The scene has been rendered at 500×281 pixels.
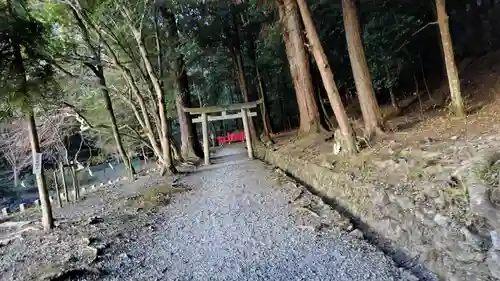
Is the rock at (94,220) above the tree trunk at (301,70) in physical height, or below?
below

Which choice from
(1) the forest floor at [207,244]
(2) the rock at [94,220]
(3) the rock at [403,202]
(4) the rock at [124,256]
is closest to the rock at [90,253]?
(1) the forest floor at [207,244]

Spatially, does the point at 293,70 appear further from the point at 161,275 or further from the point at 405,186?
the point at 161,275

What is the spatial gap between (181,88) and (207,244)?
11.3 m

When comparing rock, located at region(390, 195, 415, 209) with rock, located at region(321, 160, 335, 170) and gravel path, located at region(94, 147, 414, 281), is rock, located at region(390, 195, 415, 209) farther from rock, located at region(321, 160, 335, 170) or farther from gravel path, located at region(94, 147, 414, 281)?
rock, located at region(321, 160, 335, 170)

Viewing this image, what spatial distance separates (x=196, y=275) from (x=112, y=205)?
4.67 meters

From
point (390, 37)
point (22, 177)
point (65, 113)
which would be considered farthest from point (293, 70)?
point (22, 177)

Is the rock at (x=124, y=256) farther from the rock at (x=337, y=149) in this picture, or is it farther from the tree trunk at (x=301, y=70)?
the tree trunk at (x=301, y=70)

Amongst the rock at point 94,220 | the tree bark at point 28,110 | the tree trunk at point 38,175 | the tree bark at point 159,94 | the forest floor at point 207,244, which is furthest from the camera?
the tree bark at point 159,94

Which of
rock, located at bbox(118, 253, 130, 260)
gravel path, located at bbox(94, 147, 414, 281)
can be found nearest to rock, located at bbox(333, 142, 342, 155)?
gravel path, located at bbox(94, 147, 414, 281)

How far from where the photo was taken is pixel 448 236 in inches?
124

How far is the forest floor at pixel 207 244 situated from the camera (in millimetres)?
3691

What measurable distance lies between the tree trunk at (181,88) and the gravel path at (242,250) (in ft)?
28.6

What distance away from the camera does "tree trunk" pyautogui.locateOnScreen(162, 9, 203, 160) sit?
1398cm

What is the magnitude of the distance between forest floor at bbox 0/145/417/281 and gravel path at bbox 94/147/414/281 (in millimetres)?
10
